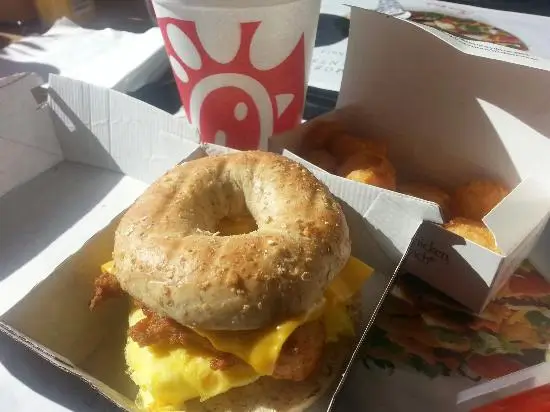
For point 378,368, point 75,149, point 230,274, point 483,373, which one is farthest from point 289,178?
point 75,149

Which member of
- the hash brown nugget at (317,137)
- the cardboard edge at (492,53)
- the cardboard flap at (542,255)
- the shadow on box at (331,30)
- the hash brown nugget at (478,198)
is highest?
the cardboard edge at (492,53)

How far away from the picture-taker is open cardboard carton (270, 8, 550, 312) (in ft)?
3.12

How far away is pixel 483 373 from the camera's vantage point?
2.93 feet

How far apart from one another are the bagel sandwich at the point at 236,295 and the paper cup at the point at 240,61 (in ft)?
1.11

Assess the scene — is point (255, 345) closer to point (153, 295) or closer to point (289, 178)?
point (153, 295)

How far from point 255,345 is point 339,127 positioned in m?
0.74

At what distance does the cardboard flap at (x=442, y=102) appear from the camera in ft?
3.77

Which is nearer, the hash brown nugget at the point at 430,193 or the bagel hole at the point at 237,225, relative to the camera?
the bagel hole at the point at 237,225

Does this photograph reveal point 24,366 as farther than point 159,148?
No

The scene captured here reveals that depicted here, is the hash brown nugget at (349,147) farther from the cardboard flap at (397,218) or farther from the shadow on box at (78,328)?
the shadow on box at (78,328)

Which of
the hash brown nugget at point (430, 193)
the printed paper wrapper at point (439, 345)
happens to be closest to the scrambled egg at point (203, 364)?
the printed paper wrapper at point (439, 345)

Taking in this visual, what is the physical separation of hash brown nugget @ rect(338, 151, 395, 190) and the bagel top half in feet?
0.62

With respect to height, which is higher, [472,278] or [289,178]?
[289,178]

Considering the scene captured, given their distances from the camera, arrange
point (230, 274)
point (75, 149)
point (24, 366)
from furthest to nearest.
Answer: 1. point (75, 149)
2. point (24, 366)
3. point (230, 274)
